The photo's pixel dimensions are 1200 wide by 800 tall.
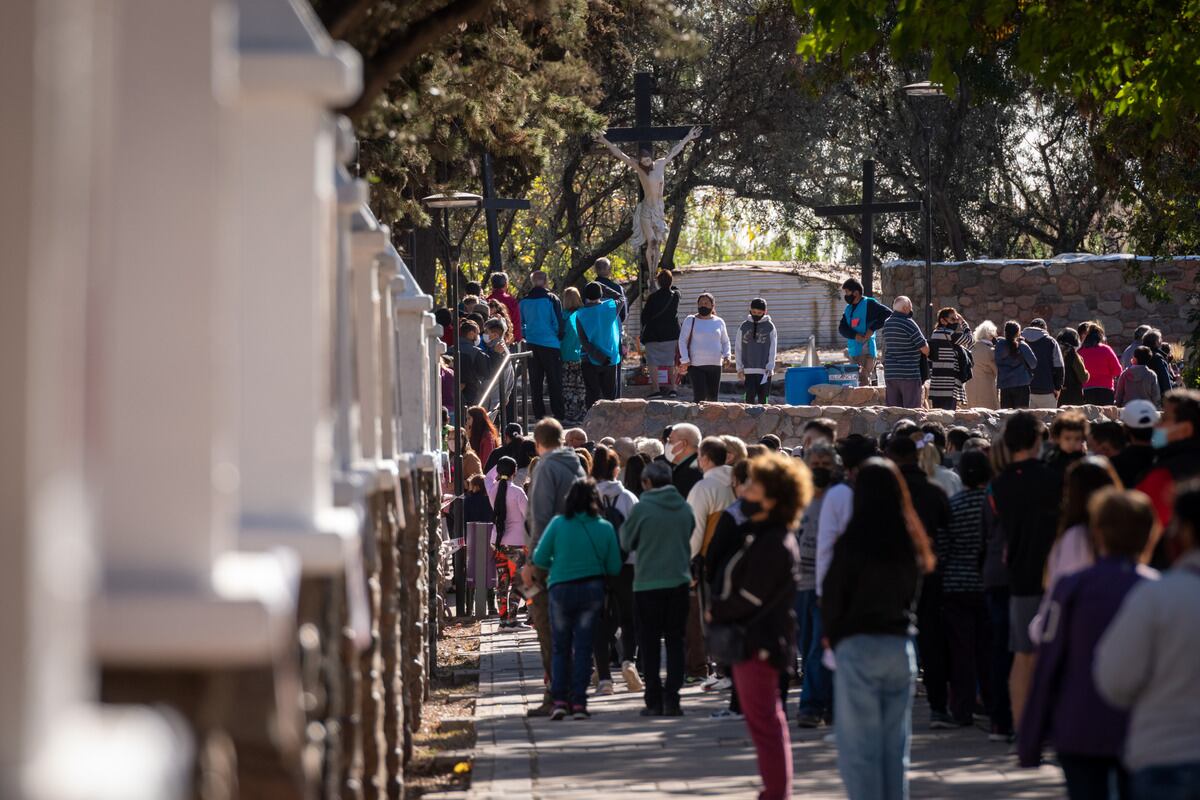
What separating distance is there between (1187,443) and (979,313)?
2087 cm

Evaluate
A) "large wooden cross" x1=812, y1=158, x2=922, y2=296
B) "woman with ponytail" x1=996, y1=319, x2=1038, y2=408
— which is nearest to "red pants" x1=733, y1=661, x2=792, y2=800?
"woman with ponytail" x1=996, y1=319, x2=1038, y2=408

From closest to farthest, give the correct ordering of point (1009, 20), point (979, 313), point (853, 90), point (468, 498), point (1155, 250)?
point (1009, 20)
point (468, 498)
point (1155, 250)
point (979, 313)
point (853, 90)

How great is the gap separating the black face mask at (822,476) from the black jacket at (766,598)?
3.03 meters

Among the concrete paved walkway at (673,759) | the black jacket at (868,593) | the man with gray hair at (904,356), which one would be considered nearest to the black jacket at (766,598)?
the black jacket at (868,593)

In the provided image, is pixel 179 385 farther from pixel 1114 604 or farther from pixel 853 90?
pixel 853 90

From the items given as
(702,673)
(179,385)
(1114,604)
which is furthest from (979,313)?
(179,385)

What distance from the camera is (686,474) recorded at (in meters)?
13.8

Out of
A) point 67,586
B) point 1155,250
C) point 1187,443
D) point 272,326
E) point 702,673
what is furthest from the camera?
point 1155,250

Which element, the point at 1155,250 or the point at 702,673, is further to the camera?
the point at 1155,250

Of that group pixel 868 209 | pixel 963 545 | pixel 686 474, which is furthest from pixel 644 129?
pixel 963 545

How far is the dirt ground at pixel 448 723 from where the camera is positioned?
10.3 m

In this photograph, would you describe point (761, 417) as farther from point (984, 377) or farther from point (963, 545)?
point (963, 545)

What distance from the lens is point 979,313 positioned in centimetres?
2853

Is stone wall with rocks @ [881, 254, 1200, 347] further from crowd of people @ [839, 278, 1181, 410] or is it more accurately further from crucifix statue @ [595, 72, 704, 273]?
crowd of people @ [839, 278, 1181, 410]
